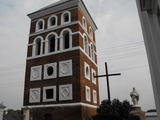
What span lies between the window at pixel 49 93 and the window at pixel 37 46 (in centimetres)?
485

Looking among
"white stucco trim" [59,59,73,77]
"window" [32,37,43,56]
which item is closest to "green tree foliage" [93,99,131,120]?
"white stucco trim" [59,59,73,77]

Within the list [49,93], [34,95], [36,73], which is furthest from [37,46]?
[49,93]

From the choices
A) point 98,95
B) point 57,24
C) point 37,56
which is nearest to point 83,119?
point 98,95

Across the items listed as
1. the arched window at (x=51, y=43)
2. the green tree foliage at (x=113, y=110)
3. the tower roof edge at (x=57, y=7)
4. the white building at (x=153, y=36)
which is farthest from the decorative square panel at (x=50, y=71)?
the white building at (x=153, y=36)

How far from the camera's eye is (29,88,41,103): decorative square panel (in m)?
16.9

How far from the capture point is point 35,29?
67.5 ft

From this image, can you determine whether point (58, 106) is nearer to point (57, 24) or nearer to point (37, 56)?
point (37, 56)

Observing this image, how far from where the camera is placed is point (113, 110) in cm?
1548

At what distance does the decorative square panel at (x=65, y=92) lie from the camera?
1548 cm

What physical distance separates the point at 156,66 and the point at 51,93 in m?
15.5

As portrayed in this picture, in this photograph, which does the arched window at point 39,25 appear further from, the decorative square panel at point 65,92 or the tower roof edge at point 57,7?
A: the decorative square panel at point 65,92

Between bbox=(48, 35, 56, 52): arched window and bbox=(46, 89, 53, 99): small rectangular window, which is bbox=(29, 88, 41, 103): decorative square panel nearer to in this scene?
bbox=(46, 89, 53, 99): small rectangular window

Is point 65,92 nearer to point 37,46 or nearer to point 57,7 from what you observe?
point 37,46

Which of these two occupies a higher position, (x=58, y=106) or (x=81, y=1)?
(x=81, y=1)
